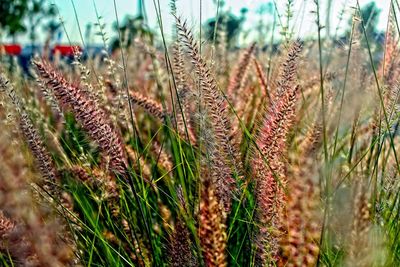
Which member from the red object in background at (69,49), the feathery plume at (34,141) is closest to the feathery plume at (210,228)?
the feathery plume at (34,141)

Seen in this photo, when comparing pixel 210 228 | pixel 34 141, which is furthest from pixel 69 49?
pixel 210 228

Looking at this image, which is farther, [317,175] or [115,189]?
[115,189]

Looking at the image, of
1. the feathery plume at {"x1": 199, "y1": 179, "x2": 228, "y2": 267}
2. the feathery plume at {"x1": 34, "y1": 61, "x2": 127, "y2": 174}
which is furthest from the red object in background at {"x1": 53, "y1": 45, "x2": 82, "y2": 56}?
the feathery plume at {"x1": 199, "y1": 179, "x2": 228, "y2": 267}

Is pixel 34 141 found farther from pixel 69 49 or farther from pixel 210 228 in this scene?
pixel 69 49

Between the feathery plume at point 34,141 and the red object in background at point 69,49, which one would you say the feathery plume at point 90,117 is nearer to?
the feathery plume at point 34,141

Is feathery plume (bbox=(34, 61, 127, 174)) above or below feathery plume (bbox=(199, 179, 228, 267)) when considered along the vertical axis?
above

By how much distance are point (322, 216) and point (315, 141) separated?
1.66ft

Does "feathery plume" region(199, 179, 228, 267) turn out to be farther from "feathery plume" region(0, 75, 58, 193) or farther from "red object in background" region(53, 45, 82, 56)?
"red object in background" region(53, 45, 82, 56)

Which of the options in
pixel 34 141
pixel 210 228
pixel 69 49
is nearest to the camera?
pixel 210 228

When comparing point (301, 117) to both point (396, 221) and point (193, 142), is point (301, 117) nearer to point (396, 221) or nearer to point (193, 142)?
point (193, 142)

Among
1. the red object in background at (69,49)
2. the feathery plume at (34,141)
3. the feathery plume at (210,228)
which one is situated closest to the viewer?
the feathery plume at (210,228)

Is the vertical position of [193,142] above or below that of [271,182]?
below

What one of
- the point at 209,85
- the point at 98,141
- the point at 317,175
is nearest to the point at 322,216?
the point at 317,175

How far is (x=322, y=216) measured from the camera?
1.61m
